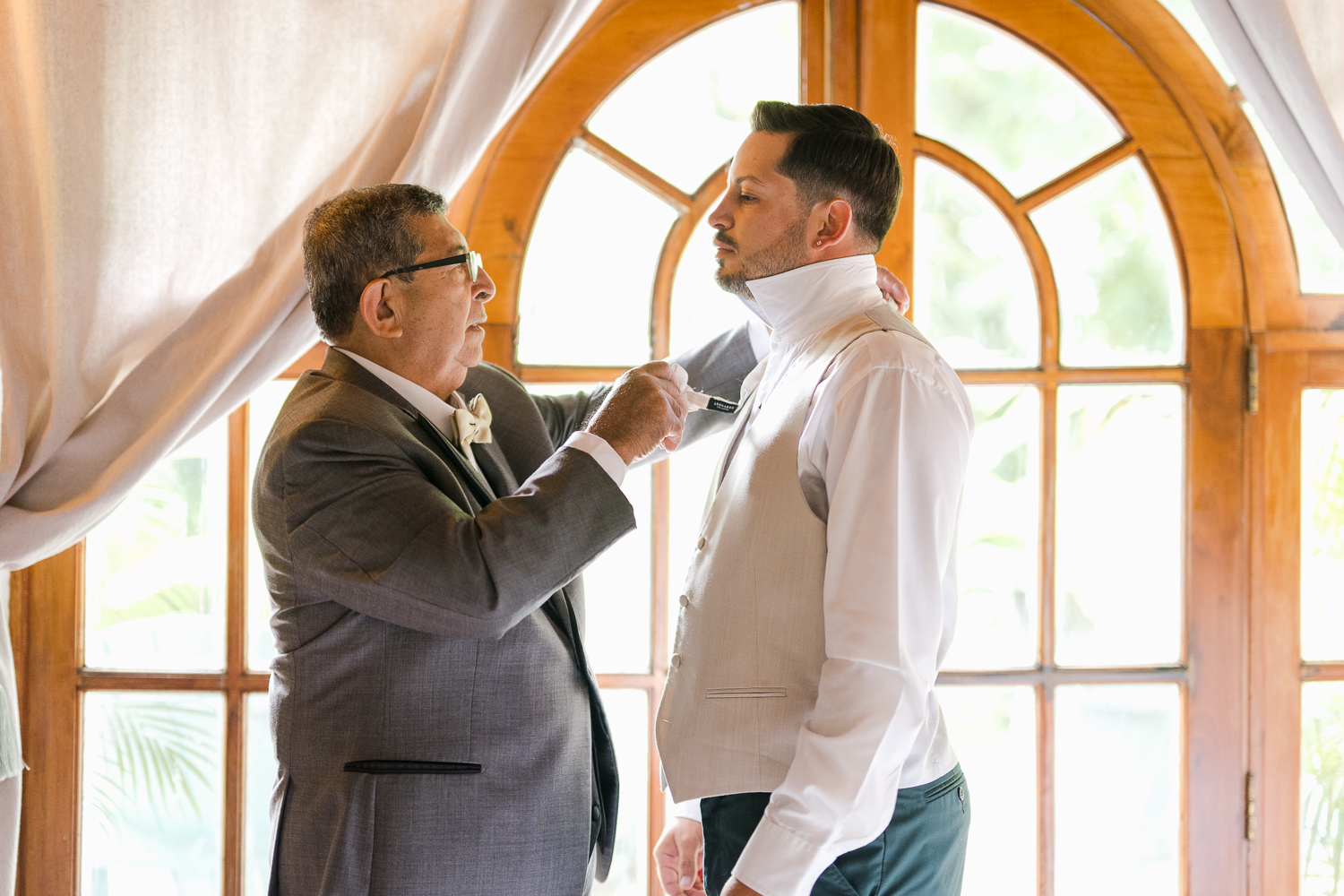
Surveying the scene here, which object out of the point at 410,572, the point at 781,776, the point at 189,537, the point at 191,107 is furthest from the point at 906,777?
the point at 191,107

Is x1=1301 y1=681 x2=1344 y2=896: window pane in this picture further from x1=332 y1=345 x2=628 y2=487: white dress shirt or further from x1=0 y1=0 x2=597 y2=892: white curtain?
x1=0 y1=0 x2=597 y2=892: white curtain

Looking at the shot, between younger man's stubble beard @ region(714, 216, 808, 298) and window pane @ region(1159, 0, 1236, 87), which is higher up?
window pane @ region(1159, 0, 1236, 87)

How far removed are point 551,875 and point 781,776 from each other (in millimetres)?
437

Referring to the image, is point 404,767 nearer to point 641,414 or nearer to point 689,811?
point 689,811

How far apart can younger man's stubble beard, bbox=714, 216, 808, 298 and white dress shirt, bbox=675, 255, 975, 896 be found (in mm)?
210

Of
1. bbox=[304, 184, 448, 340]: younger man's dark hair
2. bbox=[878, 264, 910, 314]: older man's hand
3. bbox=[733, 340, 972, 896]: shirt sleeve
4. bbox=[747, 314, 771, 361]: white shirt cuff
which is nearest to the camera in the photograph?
bbox=[733, 340, 972, 896]: shirt sleeve

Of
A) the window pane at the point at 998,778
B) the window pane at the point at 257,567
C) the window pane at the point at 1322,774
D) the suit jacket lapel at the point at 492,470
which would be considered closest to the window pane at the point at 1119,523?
the window pane at the point at 998,778

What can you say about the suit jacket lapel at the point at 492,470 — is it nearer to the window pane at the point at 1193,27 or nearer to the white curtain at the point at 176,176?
the white curtain at the point at 176,176

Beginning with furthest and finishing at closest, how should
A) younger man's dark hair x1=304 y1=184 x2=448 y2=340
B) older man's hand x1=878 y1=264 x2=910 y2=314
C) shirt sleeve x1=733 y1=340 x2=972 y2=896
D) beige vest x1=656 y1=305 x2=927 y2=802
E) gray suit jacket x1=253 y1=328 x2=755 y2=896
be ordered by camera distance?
1. older man's hand x1=878 y1=264 x2=910 y2=314
2. younger man's dark hair x1=304 y1=184 x2=448 y2=340
3. gray suit jacket x1=253 y1=328 x2=755 y2=896
4. beige vest x1=656 y1=305 x2=927 y2=802
5. shirt sleeve x1=733 y1=340 x2=972 y2=896

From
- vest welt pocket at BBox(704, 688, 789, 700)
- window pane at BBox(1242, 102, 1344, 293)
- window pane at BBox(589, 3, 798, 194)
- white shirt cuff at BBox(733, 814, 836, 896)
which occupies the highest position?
window pane at BBox(589, 3, 798, 194)

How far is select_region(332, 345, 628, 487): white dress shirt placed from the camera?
4.25 ft

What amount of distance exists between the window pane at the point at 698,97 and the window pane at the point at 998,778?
118cm

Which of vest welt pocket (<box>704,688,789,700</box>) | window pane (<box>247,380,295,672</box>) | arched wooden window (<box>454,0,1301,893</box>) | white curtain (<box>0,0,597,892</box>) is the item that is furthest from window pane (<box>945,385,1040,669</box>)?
window pane (<box>247,380,295,672</box>)

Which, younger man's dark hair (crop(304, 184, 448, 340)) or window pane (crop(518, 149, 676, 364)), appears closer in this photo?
younger man's dark hair (crop(304, 184, 448, 340))
